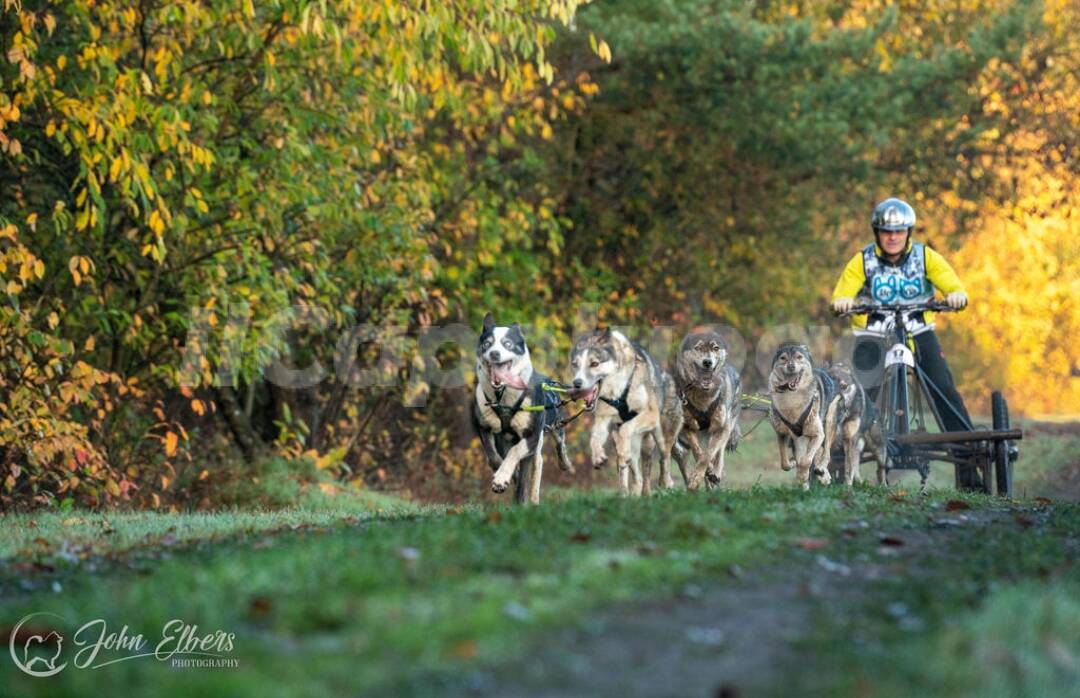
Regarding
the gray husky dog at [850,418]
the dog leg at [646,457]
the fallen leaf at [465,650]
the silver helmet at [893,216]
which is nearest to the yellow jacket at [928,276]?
the silver helmet at [893,216]

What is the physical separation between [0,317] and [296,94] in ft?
14.4

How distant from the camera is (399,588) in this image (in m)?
5.54

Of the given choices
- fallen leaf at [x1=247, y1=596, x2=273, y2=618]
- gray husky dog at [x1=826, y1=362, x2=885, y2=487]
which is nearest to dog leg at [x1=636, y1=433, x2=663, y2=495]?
gray husky dog at [x1=826, y1=362, x2=885, y2=487]

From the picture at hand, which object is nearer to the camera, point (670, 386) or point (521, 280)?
point (670, 386)

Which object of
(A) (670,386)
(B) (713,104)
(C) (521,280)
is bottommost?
(A) (670,386)

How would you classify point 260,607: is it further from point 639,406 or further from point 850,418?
point 850,418

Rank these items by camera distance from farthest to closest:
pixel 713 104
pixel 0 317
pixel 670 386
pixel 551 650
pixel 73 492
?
pixel 713 104 < pixel 73 492 < pixel 0 317 < pixel 670 386 < pixel 551 650

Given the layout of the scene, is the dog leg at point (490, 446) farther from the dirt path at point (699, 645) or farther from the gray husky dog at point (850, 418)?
the dirt path at point (699, 645)

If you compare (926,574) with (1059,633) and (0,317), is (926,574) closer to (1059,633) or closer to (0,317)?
(1059,633)

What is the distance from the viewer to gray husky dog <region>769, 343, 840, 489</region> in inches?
438

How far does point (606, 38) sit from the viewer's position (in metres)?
21.0

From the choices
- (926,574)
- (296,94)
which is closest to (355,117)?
(296,94)

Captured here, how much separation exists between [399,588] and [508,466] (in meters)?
4.90

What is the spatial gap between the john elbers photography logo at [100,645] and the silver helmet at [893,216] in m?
8.56
